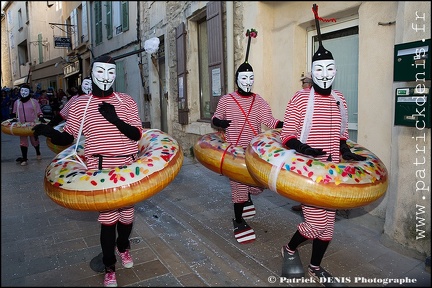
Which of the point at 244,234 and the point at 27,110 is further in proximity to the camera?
the point at 27,110

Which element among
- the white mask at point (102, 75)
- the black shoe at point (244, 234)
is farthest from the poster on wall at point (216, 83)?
the white mask at point (102, 75)

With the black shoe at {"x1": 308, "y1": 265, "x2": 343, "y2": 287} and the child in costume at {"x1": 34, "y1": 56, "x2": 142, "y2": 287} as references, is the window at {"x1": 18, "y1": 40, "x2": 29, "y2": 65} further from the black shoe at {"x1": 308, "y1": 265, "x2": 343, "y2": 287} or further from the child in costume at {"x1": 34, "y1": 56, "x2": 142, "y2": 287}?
the black shoe at {"x1": 308, "y1": 265, "x2": 343, "y2": 287}

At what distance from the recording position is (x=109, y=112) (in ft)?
8.26

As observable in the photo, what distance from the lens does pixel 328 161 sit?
8.73 ft

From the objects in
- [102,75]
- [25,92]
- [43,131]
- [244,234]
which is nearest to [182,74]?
[25,92]

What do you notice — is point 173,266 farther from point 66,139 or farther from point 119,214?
point 66,139

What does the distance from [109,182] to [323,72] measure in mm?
1722

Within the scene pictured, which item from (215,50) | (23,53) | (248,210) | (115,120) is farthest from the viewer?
(215,50)

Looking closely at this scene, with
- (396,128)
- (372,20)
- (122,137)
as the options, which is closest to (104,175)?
(122,137)

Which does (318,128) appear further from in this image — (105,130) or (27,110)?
(27,110)

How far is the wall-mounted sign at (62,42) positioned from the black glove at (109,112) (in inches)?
57.6

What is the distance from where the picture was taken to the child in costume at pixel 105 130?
2605 mm

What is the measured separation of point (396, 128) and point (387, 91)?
656mm

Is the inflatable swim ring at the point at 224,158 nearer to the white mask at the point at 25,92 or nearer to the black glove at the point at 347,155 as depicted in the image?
the black glove at the point at 347,155
